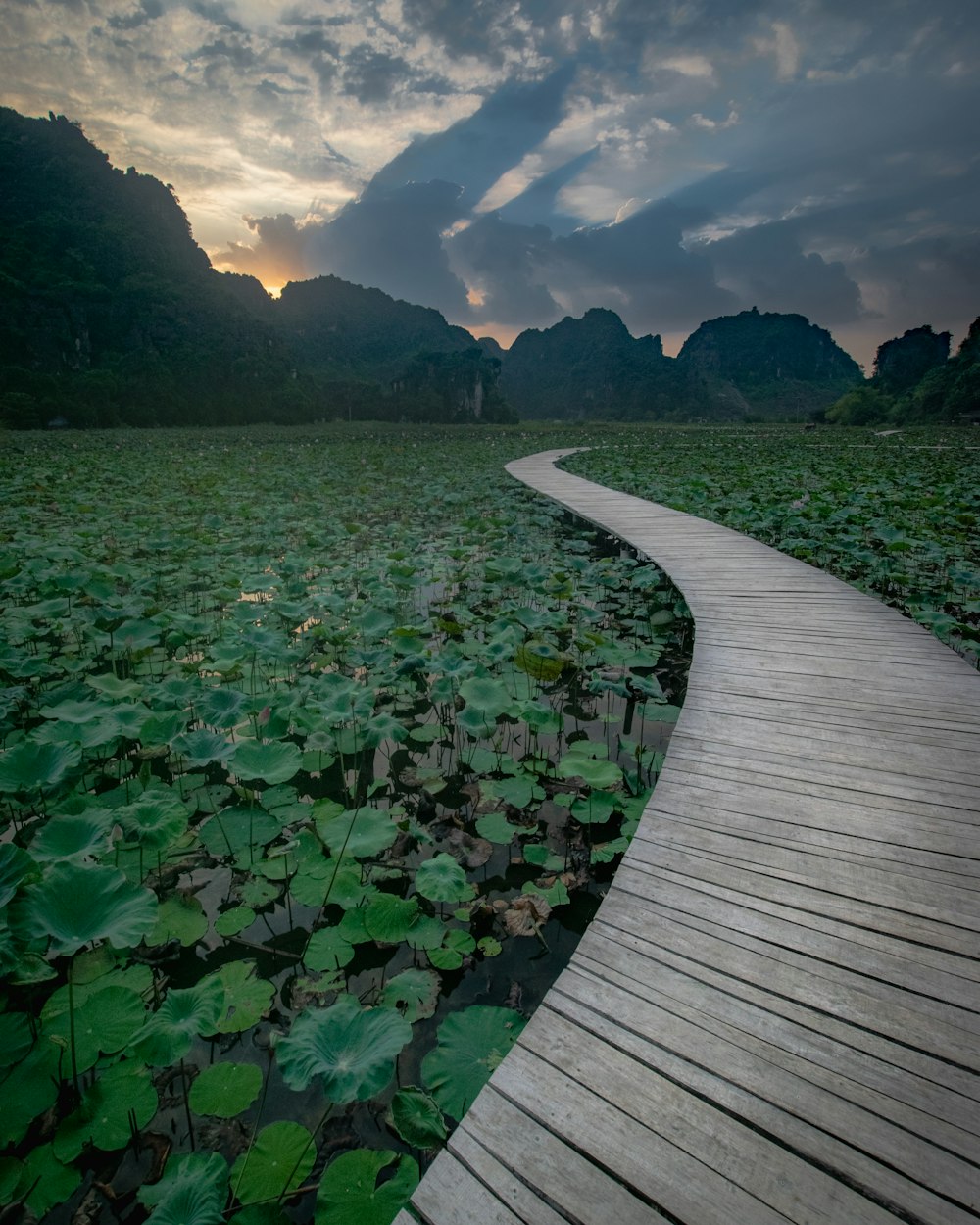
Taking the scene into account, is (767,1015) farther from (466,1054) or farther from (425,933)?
(425,933)

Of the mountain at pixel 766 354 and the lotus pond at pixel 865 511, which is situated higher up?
the mountain at pixel 766 354

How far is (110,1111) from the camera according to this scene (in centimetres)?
119

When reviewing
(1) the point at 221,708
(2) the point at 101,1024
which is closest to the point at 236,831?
(1) the point at 221,708

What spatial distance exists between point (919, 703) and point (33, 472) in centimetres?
1214

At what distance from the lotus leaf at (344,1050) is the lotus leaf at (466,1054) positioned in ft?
0.49

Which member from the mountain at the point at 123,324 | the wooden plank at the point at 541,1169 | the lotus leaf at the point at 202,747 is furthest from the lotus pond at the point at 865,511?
the mountain at the point at 123,324

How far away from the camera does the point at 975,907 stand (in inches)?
57.4

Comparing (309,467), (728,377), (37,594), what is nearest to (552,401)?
(728,377)

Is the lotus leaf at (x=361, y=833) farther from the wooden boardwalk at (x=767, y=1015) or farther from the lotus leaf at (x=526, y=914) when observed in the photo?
the wooden boardwalk at (x=767, y=1015)

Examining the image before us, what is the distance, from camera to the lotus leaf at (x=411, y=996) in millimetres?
1458

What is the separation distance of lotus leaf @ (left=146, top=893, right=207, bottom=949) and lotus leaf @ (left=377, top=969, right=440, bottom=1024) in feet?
1.84

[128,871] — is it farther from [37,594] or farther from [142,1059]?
[37,594]

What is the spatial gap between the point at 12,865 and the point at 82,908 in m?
0.17

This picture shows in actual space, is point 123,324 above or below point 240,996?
above
